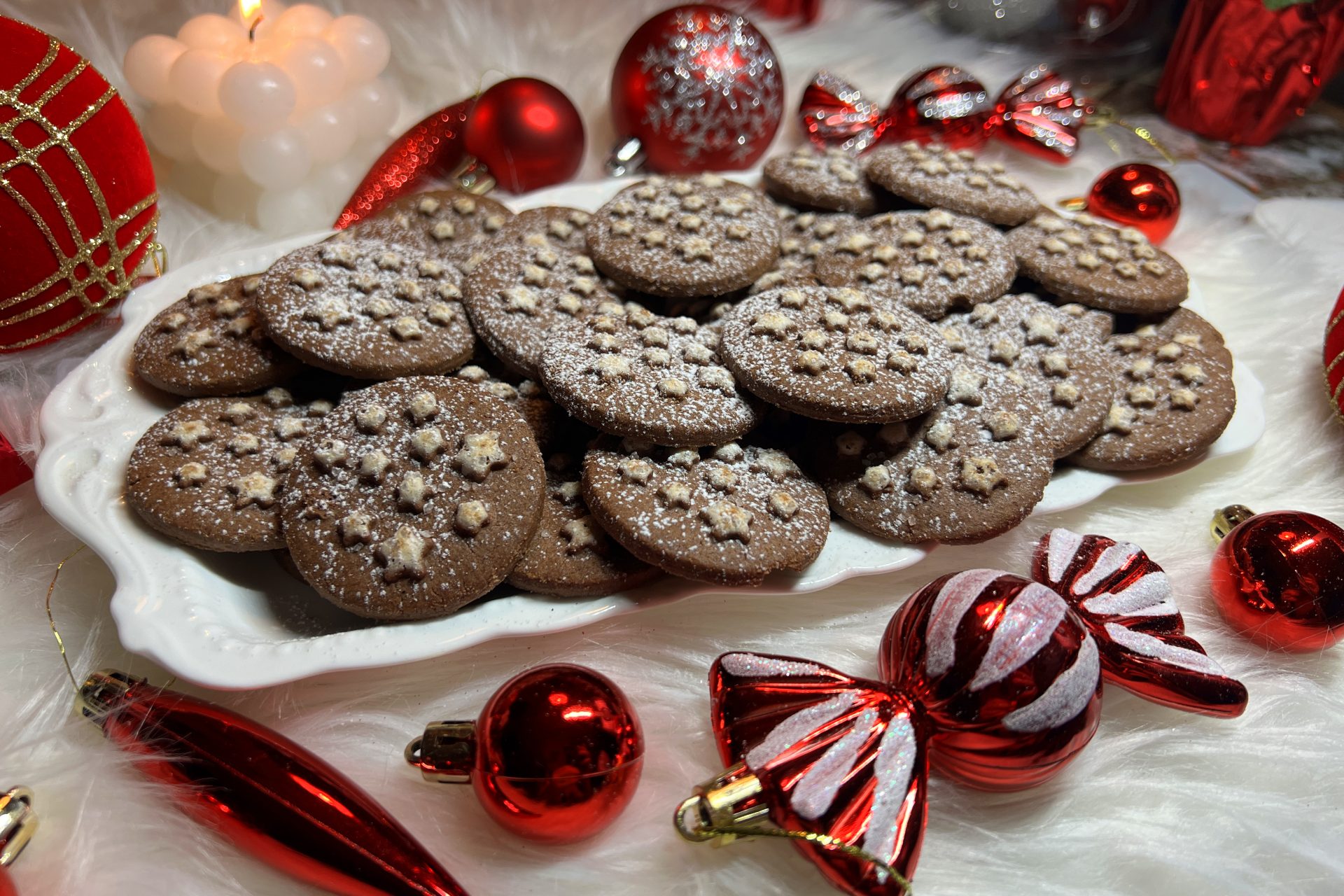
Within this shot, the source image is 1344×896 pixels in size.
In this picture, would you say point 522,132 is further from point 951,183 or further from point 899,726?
point 899,726

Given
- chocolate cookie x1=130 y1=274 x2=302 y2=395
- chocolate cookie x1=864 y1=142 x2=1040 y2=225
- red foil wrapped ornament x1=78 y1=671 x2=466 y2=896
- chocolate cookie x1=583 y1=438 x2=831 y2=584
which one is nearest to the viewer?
red foil wrapped ornament x1=78 y1=671 x2=466 y2=896

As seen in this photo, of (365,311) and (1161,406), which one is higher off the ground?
(365,311)

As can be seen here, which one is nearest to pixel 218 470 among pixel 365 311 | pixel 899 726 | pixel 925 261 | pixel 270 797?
pixel 365 311

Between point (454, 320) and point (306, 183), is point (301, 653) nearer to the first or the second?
point (454, 320)

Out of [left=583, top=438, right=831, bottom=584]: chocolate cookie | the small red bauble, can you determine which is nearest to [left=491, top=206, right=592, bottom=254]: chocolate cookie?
[left=583, top=438, right=831, bottom=584]: chocolate cookie

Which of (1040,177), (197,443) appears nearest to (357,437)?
(197,443)

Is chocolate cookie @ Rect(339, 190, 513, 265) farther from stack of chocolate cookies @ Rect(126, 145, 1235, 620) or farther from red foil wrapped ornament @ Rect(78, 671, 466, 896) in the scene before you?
red foil wrapped ornament @ Rect(78, 671, 466, 896)
